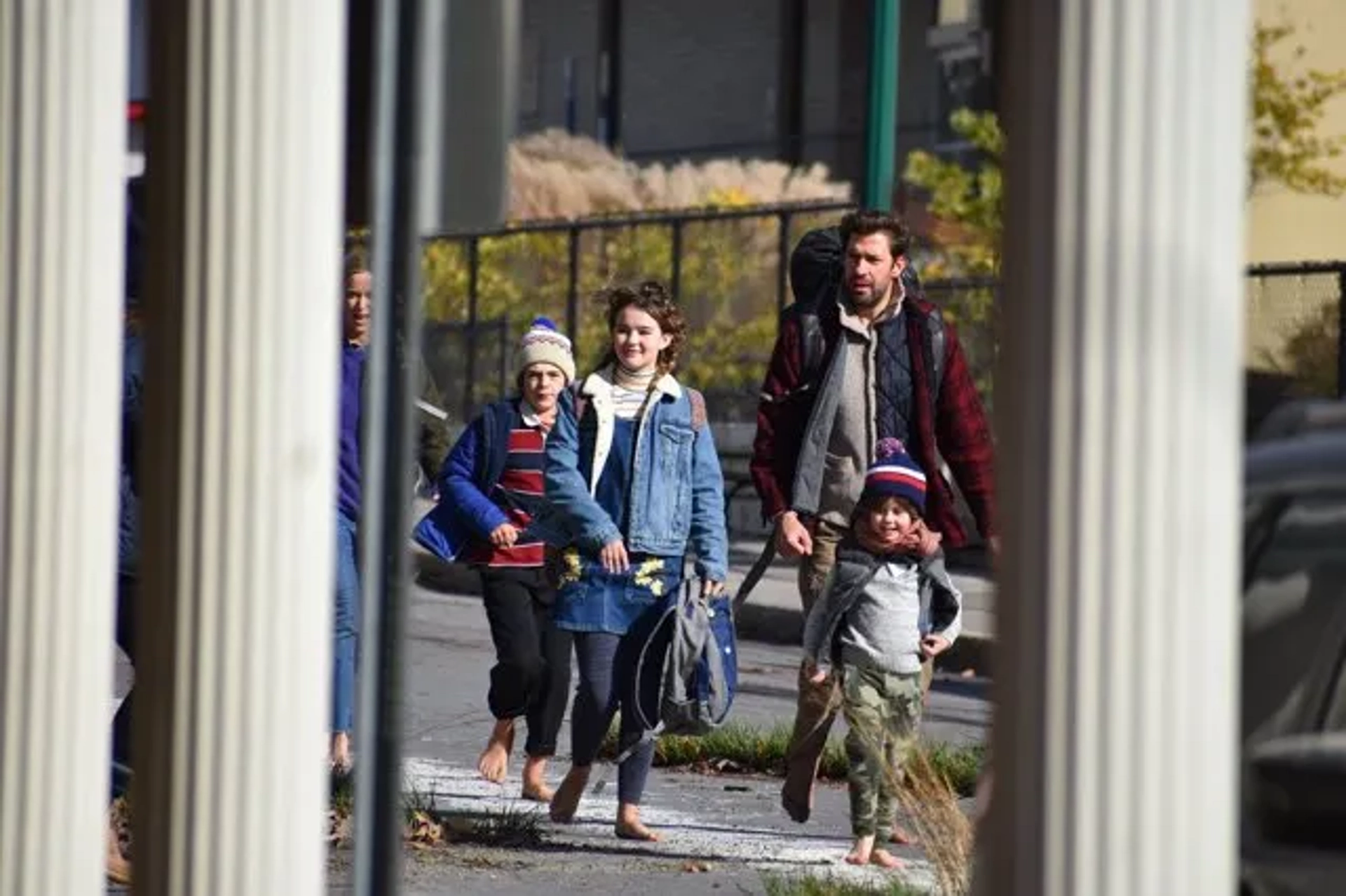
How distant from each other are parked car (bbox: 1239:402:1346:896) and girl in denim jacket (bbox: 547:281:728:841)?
4.06m

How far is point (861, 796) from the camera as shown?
29.2 ft

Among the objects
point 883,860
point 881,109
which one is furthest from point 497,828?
point 881,109

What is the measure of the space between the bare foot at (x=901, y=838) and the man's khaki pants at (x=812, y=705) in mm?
325

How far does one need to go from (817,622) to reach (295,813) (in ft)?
13.9

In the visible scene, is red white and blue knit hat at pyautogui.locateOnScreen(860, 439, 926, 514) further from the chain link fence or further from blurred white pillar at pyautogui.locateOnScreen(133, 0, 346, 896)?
the chain link fence

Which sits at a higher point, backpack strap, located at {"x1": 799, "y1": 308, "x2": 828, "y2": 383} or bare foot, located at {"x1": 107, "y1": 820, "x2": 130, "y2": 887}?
backpack strap, located at {"x1": 799, "y1": 308, "x2": 828, "y2": 383}

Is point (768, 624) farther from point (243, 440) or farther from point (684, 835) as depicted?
point (243, 440)

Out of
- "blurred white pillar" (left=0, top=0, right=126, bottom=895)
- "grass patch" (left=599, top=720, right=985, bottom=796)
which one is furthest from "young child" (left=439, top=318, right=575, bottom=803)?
"blurred white pillar" (left=0, top=0, right=126, bottom=895)

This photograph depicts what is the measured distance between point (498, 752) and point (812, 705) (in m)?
1.42

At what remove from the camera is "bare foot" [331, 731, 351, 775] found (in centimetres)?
995

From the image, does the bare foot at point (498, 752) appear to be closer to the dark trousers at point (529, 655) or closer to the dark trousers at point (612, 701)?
the dark trousers at point (529, 655)

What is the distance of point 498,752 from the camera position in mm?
10266

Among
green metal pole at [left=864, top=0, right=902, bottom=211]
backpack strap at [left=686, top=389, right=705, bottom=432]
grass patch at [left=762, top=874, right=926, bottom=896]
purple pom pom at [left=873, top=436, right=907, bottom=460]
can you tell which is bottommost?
grass patch at [left=762, top=874, right=926, bottom=896]

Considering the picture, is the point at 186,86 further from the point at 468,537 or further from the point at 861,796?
the point at 468,537
